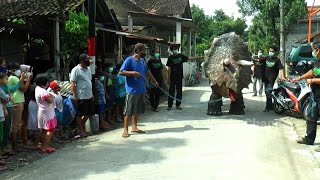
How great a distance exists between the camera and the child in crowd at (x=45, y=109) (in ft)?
22.5

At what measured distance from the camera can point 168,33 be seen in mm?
29047

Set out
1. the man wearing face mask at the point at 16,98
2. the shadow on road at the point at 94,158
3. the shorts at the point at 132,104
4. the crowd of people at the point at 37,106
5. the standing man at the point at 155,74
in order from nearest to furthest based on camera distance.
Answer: the shadow on road at the point at 94,158
the crowd of people at the point at 37,106
the man wearing face mask at the point at 16,98
the shorts at the point at 132,104
the standing man at the point at 155,74

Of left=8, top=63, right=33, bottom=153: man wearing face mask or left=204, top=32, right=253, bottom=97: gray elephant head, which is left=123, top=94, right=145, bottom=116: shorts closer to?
left=8, top=63, right=33, bottom=153: man wearing face mask

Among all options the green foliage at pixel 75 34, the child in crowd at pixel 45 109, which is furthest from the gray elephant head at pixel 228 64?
the child in crowd at pixel 45 109

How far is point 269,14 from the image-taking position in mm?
30609

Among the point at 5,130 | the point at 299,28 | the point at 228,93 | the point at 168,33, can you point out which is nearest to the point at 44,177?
the point at 5,130

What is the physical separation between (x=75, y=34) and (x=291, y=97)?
17.6 ft

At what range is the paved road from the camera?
18.6 feet

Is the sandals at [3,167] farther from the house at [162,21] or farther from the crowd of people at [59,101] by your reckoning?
the house at [162,21]

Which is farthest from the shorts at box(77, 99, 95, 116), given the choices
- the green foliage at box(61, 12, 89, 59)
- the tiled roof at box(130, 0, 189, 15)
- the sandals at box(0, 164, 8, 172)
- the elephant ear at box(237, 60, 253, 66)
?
the tiled roof at box(130, 0, 189, 15)

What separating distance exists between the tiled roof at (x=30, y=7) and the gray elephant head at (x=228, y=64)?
13.2 ft

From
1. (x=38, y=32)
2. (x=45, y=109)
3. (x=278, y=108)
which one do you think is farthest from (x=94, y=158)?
(x=38, y=32)

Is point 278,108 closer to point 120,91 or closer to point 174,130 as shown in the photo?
point 174,130

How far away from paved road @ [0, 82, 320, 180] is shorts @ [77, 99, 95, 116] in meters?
0.51
